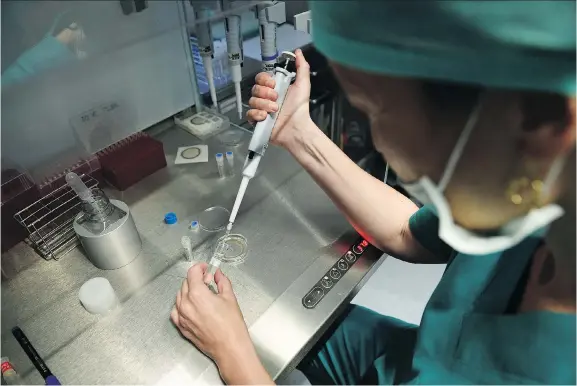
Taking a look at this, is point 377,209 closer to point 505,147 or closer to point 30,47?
point 505,147

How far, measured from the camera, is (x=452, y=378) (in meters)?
0.61

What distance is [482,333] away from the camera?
1.90 feet

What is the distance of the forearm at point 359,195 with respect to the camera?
0.91 meters

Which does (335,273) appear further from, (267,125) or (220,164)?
(220,164)

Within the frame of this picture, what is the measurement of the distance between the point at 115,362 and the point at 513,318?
0.65m

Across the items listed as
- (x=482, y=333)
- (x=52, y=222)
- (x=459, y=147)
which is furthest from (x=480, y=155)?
(x=52, y=222)

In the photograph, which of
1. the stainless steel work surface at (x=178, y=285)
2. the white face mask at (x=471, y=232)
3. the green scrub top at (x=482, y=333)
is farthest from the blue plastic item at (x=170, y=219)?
the white face mask at (x=471, y=232)

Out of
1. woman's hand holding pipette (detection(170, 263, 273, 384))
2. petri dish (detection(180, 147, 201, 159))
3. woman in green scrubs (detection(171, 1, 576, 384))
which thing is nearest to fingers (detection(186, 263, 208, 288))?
woman's hand holding pipette (detection(170, 263, 273, 384))

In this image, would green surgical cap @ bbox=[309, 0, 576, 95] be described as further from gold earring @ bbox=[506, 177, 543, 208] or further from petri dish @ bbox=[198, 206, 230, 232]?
petri dish @ bbox=[198, 206, 230, 232]

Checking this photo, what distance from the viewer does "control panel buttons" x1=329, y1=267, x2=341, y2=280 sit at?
0.90 m

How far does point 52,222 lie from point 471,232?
3.03 feet

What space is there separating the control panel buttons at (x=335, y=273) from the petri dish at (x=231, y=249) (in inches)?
7.6

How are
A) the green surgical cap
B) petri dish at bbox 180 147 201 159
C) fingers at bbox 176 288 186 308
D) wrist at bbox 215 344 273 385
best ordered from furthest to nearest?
1. petri dish at bbox 180 147 201 159
2. fingers at bbox 176 288 186 308
3. wrist at bbox 215 344 273 385
4. the green surgical cap

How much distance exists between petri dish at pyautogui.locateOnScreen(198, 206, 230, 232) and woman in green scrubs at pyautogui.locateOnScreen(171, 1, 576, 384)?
1.05 ft
